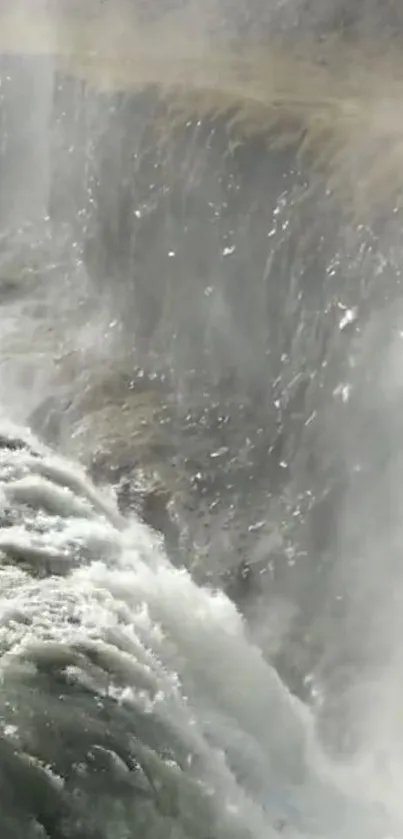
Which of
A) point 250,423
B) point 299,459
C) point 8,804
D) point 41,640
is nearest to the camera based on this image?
point 8,804

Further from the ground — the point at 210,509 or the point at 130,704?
the point at 210,509

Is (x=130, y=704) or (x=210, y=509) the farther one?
(x=210, y=509)

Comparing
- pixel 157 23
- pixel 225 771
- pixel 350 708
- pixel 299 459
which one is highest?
pixel 157 23

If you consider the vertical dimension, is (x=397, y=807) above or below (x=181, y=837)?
above

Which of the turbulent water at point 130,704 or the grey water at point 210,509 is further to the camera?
the grey water at point 210,509

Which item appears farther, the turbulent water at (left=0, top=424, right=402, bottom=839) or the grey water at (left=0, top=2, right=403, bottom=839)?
the grey water at (left=0, top=2, right=403, bottom=839)

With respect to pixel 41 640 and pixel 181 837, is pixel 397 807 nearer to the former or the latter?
pixel 181 837

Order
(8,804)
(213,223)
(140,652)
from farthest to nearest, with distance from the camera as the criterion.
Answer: (213,223)
(140,652)
(8,804)

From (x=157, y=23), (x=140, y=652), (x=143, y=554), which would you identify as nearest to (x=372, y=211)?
(x=143, y=554)
